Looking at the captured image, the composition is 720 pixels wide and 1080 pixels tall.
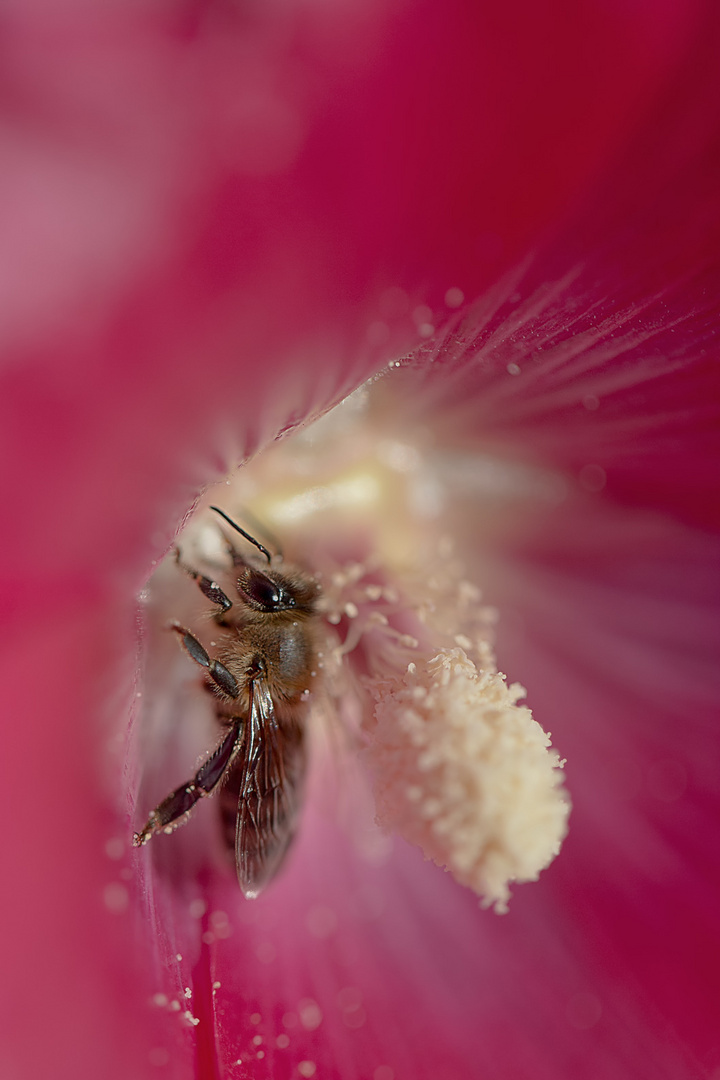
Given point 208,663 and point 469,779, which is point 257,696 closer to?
point 208,663

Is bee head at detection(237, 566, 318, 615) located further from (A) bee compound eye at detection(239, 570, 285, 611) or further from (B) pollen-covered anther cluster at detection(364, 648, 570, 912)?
(B) pollen-covered anther cluster at detection(364, 648, 570, 912)

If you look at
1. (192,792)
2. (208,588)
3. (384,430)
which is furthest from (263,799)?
(384,430)

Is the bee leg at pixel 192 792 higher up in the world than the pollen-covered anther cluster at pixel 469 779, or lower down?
higher up

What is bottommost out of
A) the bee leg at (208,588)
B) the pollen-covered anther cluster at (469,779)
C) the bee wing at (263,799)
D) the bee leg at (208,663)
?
the pollen-covered anther cluster at (469,779)

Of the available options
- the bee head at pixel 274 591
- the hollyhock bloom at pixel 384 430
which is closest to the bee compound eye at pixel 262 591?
the bee head at pixel 274 591

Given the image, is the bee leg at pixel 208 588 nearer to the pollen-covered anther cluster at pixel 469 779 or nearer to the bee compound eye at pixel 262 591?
the bee compound eye at pixel 262 591

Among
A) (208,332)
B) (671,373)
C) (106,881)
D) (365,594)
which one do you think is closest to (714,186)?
(671,373)
